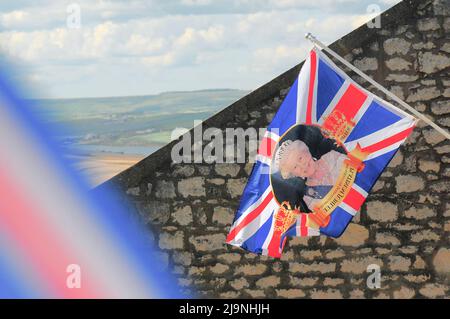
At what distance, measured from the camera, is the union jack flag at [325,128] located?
27.5 feet

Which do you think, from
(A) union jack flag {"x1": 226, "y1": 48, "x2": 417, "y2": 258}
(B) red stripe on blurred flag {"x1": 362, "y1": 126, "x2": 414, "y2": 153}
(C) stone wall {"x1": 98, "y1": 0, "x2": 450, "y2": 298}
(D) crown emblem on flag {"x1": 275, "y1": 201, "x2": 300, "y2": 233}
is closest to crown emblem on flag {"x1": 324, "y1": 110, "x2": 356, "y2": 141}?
(A) union jack flag {"x1": 226, "y1": 48, "x2": 417, "y2": 258}

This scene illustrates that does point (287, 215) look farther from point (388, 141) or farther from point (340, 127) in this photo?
point (388, 141)

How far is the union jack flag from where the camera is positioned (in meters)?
8.38

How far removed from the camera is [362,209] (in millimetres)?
9953

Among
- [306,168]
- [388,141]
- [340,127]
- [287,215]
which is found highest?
[340,127]

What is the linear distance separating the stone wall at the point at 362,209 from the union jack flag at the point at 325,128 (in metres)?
1.17

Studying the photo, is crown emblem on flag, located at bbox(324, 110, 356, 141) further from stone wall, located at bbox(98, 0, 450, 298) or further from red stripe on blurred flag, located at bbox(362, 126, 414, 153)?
stone wall, located at bbox(98, 0, 450, 298)

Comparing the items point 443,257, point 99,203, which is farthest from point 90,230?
point 443,257

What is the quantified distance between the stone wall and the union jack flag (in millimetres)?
1175

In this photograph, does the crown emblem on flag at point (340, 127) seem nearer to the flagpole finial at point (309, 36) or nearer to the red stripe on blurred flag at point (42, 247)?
the flagpole finial at point (309, 36)

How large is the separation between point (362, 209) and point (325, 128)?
5.76 feet

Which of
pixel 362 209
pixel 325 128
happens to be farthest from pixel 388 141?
pixel 362 209

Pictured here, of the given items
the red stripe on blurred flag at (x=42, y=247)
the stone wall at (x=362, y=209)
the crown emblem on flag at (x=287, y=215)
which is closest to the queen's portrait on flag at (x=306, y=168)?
the crown emblem on flag at (x=287, y=215)

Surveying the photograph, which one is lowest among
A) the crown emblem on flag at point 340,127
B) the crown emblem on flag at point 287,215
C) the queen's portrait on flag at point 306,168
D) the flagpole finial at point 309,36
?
the crown emblem on flag at point 287,215
